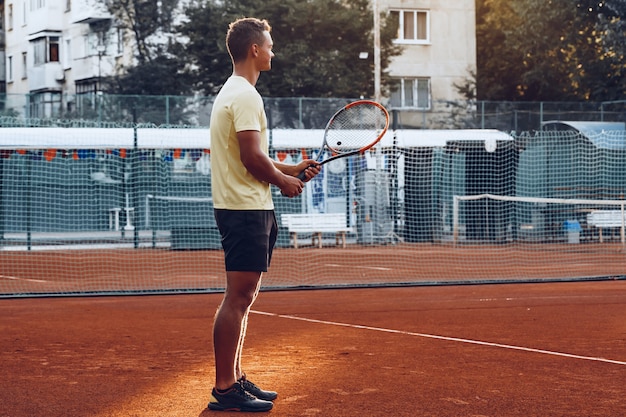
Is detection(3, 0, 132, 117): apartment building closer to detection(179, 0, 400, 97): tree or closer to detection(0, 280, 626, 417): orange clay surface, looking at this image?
detection(179, 0, 400, 97): tree

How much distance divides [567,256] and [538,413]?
1697 centimetres

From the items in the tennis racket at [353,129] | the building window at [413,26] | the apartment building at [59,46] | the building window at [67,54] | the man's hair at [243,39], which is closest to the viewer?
the man's hair at [243,39]

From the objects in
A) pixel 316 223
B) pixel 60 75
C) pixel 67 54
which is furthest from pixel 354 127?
pixel 60 75

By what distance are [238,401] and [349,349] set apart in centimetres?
253

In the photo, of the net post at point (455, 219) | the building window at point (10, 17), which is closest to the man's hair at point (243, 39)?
the net post at point (455, 219)

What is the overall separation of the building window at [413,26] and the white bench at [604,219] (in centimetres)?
2190

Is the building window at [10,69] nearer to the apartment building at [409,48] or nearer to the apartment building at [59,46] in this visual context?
the apartment building at [59,46]

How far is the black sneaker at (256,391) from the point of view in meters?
6.16

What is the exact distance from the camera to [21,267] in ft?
67.4

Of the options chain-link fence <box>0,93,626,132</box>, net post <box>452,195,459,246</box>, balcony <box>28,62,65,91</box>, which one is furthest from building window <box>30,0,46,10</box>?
net post <box>452,195,459,246</box>

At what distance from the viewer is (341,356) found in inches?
318

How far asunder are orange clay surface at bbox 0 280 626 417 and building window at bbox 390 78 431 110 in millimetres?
31973

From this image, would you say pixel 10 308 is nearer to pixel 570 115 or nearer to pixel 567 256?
pixel 567 256

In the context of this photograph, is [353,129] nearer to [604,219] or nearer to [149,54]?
[604,219]
